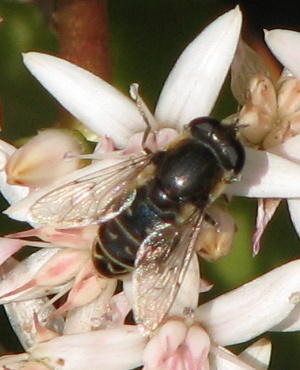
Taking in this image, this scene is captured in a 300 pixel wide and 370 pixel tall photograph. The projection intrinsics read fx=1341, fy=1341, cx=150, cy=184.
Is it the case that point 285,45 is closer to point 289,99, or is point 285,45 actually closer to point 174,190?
point 289,99

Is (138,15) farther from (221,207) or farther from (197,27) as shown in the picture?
(221,207)

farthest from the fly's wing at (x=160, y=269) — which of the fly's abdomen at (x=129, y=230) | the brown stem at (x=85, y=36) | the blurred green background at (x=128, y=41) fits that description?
the blurred green background at (x=128, y=41)

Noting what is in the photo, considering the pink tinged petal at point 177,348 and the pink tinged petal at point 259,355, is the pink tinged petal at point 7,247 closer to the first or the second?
the pink tinged petal at point 177,348

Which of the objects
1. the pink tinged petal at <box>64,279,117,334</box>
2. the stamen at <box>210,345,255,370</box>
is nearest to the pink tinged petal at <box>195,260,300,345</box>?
the stamen at <box>210,345,255,370</box>

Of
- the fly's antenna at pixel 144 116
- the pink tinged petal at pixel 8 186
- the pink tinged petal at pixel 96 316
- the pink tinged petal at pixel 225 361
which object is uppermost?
the fly's antenna at pixel 144 116

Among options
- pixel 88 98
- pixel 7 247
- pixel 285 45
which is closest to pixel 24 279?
pixel 7 247

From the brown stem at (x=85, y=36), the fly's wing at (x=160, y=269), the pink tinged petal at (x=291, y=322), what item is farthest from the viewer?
the brown stem at (x=85, y=36)

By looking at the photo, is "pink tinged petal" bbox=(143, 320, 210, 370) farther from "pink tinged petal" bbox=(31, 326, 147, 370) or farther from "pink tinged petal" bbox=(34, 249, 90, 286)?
"pink tinged petal" bbox=(34, 249, 90, 286)
